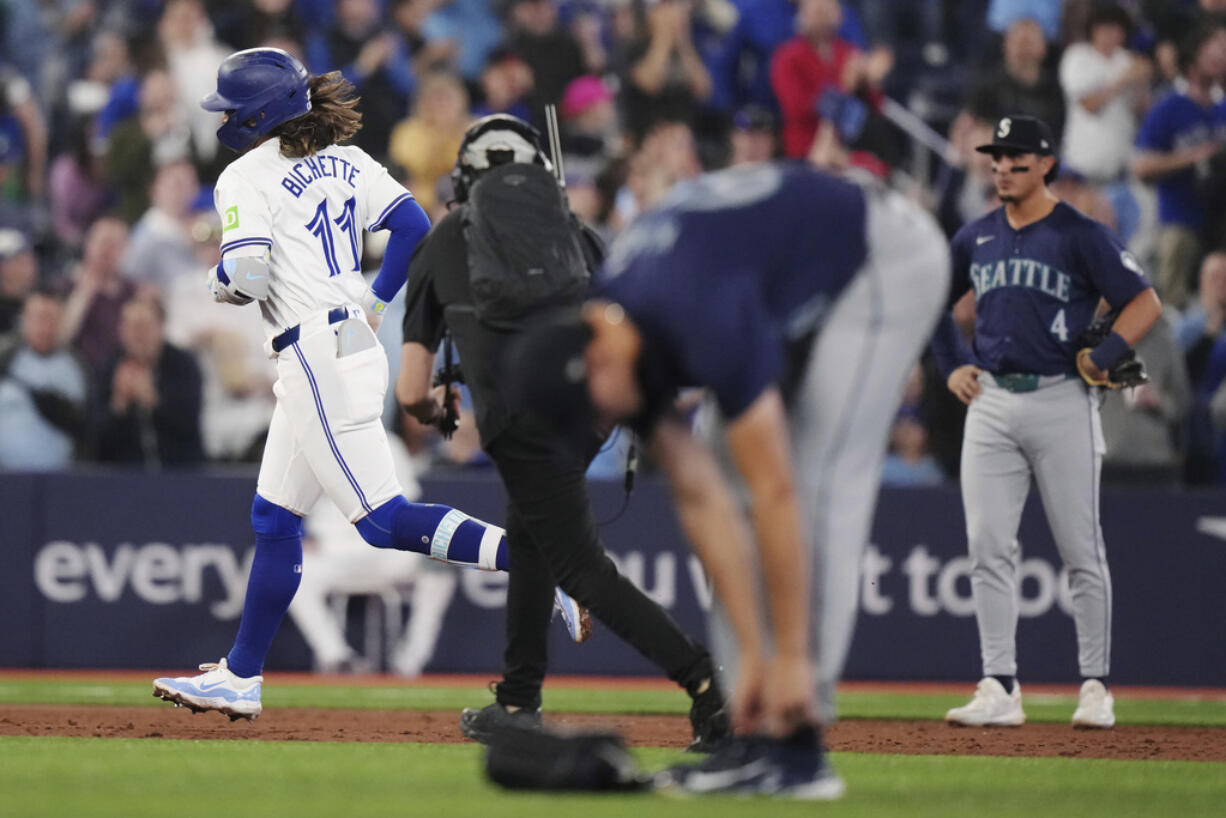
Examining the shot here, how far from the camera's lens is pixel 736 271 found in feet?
15.6

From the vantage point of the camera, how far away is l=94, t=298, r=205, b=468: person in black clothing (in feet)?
40.6

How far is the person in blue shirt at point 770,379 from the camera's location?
4.61 m

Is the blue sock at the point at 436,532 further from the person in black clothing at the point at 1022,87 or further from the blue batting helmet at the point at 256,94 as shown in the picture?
the person in black clothing at the point at 1022,87

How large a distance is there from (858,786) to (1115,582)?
21.2 ft

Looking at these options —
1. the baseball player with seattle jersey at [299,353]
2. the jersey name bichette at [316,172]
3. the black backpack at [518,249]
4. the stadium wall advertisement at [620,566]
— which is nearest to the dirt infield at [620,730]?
the baseball player with seattle jersey at [299,353]

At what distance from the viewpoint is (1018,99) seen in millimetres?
14047

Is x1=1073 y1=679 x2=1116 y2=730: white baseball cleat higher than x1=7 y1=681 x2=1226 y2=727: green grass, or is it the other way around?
x1=1073 y1=679 x2=1116 y2=730: white baseball cleat

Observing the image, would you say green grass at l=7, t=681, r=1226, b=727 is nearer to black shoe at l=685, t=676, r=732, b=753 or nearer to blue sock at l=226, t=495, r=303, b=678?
blue sock at l=226, t=495, r=303, b=678

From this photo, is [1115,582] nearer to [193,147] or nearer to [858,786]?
[858,786]

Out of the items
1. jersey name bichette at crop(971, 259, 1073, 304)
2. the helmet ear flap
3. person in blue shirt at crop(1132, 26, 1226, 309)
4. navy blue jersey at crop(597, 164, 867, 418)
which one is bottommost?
navy blue jersey at crop(597, 164, 867, 418)

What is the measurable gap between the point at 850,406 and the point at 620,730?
10.2ft

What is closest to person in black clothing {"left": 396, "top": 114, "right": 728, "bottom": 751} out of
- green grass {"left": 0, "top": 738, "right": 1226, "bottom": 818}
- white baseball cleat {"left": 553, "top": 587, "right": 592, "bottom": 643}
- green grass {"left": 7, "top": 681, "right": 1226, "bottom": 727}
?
white baseball cleat {"left": 553, "top": 587, "right": 592, "bottom": 643}

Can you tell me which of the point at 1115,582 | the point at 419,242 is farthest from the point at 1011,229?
A: the point at 1115,582

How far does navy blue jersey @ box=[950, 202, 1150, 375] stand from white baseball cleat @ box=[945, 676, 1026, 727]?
1.49m
